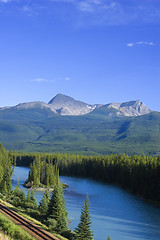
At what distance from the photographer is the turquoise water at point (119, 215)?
55.3 meters

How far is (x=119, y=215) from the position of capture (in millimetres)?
70625

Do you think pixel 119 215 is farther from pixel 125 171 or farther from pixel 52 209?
pixel 125 171

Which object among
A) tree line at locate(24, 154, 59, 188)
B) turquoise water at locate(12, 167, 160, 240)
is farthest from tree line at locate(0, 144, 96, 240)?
tree line at locate(24, 154, 59, 188)

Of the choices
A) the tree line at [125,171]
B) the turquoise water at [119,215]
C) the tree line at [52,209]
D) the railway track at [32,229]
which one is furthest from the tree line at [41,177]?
the railway track at [32,229]

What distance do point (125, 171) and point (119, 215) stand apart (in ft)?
183

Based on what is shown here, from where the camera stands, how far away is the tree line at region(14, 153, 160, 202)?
95.6 metres

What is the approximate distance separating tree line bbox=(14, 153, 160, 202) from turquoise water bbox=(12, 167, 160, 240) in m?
5.59

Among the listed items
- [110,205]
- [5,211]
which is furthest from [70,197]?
[5,211]

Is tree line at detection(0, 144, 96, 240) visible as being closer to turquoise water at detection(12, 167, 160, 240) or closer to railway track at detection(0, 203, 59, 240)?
railway track at detection(0, 203, 59, 240)

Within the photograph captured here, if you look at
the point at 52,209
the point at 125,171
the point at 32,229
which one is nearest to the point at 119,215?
the point at 52,209

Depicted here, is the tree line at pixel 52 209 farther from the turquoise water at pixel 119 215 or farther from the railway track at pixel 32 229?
the turquoise water at pixel 119 215

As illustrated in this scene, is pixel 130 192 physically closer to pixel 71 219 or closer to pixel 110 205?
pixel 110 205

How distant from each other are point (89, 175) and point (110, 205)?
80999mm

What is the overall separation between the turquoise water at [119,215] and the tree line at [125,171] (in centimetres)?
559
